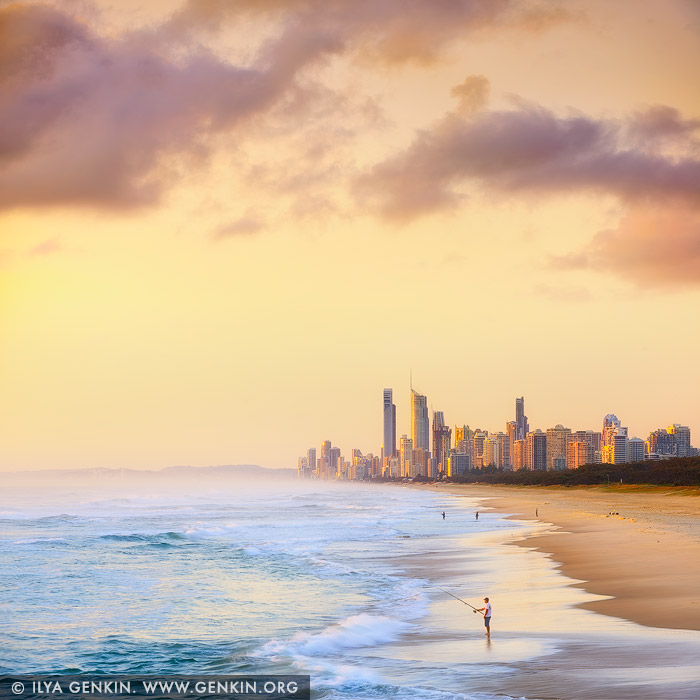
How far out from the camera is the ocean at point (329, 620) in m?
17.1

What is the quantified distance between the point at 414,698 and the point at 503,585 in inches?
634

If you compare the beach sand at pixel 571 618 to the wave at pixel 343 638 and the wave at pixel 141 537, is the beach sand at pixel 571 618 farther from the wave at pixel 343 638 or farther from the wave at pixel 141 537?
the wave at pixel 141 537

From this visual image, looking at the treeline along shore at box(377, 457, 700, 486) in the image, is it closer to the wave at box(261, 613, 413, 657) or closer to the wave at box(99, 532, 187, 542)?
the wave at box(99, 532, 187, 542)

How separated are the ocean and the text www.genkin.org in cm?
70

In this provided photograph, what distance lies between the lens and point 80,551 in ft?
166

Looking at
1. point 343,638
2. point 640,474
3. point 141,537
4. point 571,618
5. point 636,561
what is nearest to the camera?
point 343,638

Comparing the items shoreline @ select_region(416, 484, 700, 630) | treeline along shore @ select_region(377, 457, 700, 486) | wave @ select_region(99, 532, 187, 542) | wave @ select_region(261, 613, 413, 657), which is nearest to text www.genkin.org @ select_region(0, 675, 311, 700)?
wave @ select_region(261, 613, 413, 657)

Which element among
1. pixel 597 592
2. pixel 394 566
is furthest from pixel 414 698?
pixel 394 566

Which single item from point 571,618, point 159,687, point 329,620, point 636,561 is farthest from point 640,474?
point 159,687

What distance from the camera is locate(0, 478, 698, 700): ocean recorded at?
17.1 m

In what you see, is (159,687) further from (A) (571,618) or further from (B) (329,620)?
(A) (571,618)

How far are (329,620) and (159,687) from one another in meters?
8.23

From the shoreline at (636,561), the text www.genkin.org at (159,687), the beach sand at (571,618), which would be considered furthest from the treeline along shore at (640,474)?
the text www.genkin.org at (159,687)

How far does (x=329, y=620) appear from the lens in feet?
81.2
